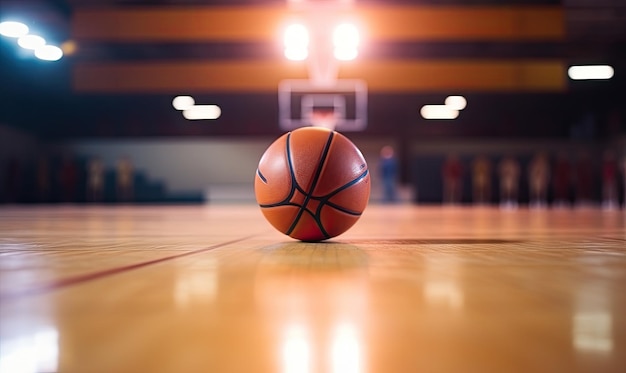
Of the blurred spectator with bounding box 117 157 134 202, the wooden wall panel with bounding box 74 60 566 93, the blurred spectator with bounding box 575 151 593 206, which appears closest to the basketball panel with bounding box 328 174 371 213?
the wooden wall panel with bounding box 74 60 566 93

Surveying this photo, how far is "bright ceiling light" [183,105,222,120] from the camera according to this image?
11.3 meters

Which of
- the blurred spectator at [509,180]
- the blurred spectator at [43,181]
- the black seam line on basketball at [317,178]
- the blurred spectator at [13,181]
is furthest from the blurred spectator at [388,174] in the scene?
the black seam line on basketball at [317,178]

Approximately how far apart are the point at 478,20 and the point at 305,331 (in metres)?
9.41

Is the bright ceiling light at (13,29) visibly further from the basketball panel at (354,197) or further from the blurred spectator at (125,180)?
the basketball panel at (354,197)

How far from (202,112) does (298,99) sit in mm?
2489

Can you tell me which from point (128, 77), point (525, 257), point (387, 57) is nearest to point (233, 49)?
point (128, 77)

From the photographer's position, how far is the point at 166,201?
12.3 metres

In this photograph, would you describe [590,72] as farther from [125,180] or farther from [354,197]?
[354,197]

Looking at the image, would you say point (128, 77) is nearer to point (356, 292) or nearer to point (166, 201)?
point (166, 201)

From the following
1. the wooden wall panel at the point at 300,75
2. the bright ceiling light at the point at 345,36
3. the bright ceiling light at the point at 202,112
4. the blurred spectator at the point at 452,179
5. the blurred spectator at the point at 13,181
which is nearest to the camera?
the bright ceiling light at the point at 345,36

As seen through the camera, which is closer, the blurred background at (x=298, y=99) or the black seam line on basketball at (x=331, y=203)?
the black seam line on basketball at (x=331, y=203)

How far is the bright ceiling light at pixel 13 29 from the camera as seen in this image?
338 inches

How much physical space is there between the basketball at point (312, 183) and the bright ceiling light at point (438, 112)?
381 inches

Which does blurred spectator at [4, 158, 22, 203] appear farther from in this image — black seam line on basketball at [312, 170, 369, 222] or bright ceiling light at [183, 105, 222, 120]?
black seam line on basketball at [312, 170, 369, 222]
